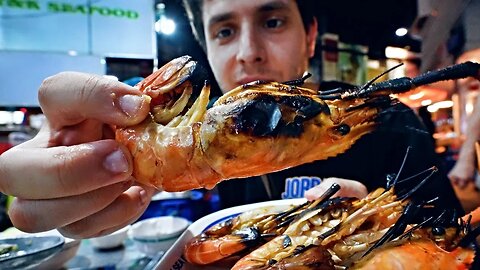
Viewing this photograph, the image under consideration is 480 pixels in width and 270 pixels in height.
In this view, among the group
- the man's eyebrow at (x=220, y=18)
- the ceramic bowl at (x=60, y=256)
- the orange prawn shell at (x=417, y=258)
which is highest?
the man's eyebrow at (x=220, y=18)

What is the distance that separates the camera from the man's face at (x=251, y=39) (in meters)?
1.42

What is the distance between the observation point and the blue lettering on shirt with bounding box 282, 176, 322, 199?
171 cm

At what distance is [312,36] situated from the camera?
182 cm

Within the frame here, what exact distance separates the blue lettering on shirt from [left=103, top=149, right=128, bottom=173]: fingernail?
1.17m

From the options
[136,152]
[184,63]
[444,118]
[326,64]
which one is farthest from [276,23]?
A: [444,118]

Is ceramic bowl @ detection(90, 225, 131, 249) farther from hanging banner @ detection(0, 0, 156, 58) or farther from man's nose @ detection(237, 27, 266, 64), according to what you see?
hanging banner @ detection(0, 0, 156, 58)

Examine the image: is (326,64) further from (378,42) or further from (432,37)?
(432,37)

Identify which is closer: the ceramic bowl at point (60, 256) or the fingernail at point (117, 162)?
the fingernail at point (117, 162)

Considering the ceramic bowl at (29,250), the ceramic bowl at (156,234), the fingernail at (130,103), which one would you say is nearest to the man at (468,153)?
the ceramic bowl at (156,234)

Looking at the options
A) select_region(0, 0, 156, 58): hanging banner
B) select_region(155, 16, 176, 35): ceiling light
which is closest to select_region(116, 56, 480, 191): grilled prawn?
select_region(155, 16, 176, 35): ceiling light

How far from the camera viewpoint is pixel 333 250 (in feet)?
2.61

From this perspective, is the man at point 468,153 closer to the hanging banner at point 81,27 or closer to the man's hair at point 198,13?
the man's hair at point 198,13

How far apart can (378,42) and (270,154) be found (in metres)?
1.56

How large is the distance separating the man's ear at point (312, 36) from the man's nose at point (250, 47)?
42 cm
